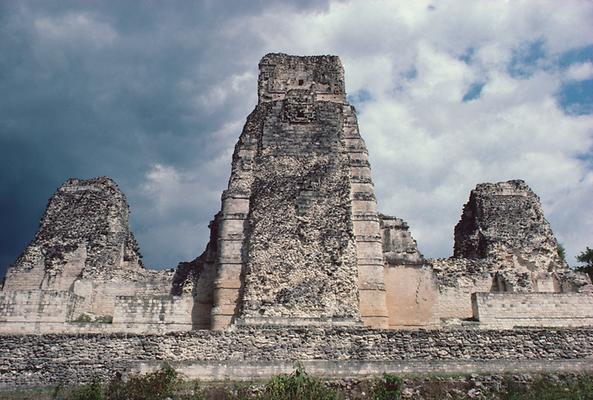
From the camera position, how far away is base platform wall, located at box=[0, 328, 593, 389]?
14.0 meters

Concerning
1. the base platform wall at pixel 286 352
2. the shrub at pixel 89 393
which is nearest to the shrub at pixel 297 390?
the base platform wall at pixel 286 352

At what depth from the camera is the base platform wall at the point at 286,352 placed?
46.0ft

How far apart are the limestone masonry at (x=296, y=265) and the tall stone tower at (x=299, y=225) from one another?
45 mm

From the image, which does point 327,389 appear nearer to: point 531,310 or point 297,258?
point 297,258

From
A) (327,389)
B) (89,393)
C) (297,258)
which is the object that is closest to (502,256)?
(297,258)

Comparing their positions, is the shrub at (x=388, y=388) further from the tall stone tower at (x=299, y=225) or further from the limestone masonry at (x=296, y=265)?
the tall stone tower at (x=299, y=225)

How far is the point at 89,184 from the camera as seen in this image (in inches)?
971

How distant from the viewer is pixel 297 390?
40.1ft

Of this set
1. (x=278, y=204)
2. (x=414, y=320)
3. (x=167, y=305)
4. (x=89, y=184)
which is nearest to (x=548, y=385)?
(x=414, y=320)

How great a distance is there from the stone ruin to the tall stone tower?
0.14ft

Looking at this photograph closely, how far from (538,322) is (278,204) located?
9665 millimetres

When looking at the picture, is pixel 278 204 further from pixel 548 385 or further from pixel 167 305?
pixel 548 385

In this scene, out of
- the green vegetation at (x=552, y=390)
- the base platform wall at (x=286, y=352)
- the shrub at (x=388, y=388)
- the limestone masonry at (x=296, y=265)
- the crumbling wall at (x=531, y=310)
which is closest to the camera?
the green vegetation at (x=552, y=390)

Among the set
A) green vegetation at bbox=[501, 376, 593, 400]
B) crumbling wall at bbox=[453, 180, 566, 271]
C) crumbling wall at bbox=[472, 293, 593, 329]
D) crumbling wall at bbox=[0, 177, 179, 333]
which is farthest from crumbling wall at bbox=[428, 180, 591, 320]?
crumbling wall at bbox=[0, 177, 179, 333]
